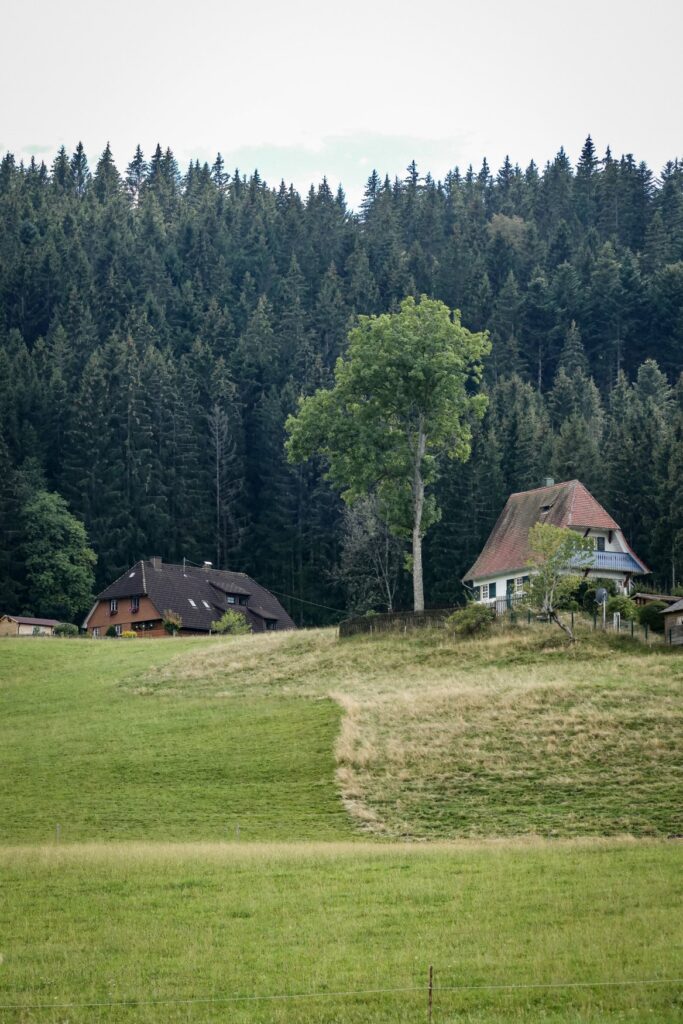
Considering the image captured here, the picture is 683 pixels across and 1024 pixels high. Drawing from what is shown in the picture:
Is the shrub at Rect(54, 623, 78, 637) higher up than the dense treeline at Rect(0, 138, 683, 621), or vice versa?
the dense treeline at Rect(0, 138, 683, 621)

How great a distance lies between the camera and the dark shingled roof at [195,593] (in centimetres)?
10100

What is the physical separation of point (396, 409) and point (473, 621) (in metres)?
16.1

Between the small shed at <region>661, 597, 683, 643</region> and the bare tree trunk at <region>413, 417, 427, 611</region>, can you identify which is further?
the bare tree trunk at <region>413, 417, 427, 611</region>

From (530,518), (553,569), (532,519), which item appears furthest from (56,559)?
(553,569)

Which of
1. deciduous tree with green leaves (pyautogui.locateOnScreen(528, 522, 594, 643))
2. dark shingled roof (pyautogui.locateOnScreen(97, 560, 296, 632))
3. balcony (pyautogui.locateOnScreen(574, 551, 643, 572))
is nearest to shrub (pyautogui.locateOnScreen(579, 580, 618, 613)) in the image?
deciduous tree with green leaves (pyautogui.locateOnScreen(528, 522, 594, 643))

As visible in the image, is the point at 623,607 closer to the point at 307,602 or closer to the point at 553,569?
the point at 553,569

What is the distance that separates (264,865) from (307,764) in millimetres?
15225

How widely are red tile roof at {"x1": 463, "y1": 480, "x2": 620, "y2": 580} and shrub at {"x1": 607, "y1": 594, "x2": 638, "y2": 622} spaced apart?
11.5 meters

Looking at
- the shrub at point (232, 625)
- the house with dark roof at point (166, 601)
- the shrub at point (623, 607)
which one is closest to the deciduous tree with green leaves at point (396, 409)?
the shrub at point (623, 607)

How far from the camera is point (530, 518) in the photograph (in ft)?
264

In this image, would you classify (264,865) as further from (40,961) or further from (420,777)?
(420,777)

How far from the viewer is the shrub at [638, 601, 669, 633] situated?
2399 inches

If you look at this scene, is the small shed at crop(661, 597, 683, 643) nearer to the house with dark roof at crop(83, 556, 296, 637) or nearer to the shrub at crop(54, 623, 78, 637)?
the shrub at crop(54, 623, 78, 637)

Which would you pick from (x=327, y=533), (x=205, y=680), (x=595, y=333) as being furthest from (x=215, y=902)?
(x=595, y=333)
